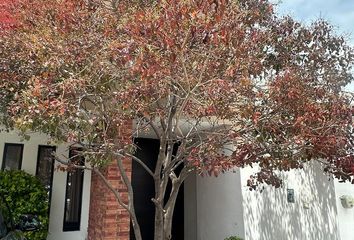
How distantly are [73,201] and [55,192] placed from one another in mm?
571

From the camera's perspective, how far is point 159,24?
4754mm

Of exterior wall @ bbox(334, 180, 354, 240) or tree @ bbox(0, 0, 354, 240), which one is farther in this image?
exterior wall @ bbox(334, 180, 354, 240)

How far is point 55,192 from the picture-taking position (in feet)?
31.1

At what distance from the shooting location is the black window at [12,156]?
30.5 feet

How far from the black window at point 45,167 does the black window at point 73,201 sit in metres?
0.48

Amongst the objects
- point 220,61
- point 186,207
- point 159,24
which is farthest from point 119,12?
point 186,207

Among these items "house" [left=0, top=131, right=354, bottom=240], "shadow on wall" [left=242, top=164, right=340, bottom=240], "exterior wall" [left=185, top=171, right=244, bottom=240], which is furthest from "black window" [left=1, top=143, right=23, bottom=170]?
"shadow on wall" [left=242, top=164, right=340, bottom=240]

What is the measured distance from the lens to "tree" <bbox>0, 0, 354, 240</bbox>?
4797 mm

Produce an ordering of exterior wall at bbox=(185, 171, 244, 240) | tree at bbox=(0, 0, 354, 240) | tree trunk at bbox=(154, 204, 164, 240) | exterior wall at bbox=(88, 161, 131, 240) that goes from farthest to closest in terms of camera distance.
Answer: exterior wall at bbox=(185, 171, 244, 240), exterior wall at bbox=(88, 161, 131, 240), tree trunk at bbox=(154, 204, 164, 240), tree at bbox=(0, 0, 354, 240)

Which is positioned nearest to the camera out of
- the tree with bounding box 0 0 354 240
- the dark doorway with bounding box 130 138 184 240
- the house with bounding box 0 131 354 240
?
the tree with bounding box 0 0 354 240

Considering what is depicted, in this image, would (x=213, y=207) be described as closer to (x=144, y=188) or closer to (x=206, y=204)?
(x=206, y=204)

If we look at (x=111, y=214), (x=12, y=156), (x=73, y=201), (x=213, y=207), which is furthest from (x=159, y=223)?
(x=12, y=156)

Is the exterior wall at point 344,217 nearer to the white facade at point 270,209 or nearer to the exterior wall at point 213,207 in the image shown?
the white facade at point 270,209

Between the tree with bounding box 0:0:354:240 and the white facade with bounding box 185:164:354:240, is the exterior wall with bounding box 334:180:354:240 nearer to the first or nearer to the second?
the white facade with bounding box 185:164:354:240
